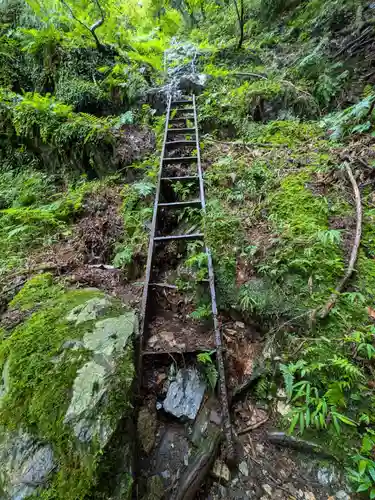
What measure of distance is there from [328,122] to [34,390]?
5152 mm

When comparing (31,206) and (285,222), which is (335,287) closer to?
(285,222)

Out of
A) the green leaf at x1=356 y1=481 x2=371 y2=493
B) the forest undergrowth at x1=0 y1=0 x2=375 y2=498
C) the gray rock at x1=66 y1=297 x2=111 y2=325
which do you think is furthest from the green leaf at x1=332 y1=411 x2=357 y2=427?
the gray rock at x1=66 y1=297 x2=111 y2=325

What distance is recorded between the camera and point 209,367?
2.42 metres

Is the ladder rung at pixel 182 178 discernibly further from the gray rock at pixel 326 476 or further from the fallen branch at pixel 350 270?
the gray rock at pixel 326 476

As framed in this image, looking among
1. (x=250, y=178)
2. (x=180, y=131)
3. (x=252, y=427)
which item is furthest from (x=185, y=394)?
(x=180, y=131)

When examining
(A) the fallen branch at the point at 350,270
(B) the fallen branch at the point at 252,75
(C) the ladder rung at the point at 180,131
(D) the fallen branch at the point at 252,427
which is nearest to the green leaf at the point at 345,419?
(D) the fallen branch at the point at 252,427

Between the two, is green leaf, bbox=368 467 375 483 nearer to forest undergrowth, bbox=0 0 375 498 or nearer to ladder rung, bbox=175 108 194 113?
forest undergrowth, bbox=0 0 375 498

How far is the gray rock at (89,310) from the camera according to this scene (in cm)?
241

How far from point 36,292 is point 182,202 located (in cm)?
212


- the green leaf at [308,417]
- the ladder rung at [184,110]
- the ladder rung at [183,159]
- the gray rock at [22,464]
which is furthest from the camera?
the ladder rung at [184,110]

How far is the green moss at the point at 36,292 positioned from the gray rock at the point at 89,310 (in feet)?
1.74

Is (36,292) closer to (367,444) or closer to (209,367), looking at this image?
(209,367)

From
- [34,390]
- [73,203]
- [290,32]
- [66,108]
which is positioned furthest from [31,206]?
[290,32]

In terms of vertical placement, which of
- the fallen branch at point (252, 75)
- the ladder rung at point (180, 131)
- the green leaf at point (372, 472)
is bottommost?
the green leaf at point (372, 472)
